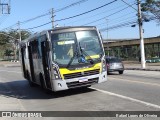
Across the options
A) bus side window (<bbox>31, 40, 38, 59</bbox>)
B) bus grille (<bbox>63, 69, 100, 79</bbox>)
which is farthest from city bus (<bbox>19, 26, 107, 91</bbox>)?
bus side window (<bbox>31, 40, 38, 59</bbox>)

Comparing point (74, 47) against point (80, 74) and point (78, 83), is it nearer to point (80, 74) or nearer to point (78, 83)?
point (80, 74)

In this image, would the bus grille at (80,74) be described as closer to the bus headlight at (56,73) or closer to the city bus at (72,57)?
the city bus at (72,57)

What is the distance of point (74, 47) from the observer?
16.1 m

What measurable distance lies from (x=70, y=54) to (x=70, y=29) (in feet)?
3.75

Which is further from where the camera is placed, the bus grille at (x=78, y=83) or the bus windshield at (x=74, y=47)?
the bus windshield at (x=74, y=47)

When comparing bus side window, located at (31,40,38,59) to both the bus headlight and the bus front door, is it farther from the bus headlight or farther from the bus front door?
the bus headlight

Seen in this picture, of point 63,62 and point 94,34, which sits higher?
point 94,34

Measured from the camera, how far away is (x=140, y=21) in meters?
39.8

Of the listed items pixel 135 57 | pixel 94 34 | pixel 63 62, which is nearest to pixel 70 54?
pixel 63 62

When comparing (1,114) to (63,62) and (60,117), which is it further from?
(63,62)

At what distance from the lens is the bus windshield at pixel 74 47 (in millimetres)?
15914

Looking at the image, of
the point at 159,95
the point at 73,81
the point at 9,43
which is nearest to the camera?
the point at 159,95

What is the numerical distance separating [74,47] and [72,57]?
0.47 m

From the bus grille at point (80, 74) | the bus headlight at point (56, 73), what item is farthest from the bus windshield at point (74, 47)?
the bus grille at point (80, 74)
